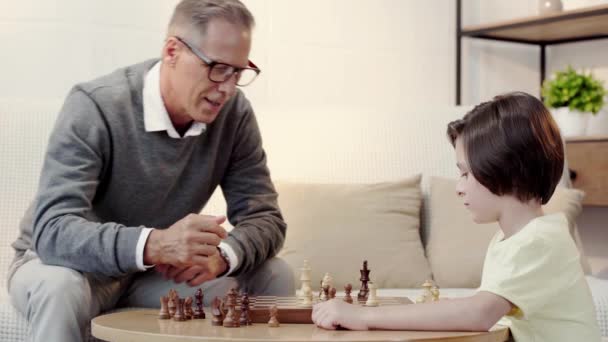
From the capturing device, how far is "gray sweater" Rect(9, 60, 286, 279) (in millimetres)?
1879

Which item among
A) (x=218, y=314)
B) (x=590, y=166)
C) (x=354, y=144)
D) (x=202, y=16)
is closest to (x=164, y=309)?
(x=218, y=314)

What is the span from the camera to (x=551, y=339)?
5.16 feet

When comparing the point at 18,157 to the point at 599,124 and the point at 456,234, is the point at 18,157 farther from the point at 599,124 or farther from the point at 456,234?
the point at 599,124

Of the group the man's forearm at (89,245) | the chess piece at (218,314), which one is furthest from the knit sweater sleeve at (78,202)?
the chess piece at (218,314)

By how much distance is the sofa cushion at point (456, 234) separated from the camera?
2.63m

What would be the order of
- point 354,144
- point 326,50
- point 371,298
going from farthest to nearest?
point 326,50
point 354,144
point 371,298

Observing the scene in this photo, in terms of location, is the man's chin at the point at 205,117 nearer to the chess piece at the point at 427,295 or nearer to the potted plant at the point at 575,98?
the chess piece at the point at 427,295

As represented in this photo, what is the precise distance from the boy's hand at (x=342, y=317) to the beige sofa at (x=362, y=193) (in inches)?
36.2

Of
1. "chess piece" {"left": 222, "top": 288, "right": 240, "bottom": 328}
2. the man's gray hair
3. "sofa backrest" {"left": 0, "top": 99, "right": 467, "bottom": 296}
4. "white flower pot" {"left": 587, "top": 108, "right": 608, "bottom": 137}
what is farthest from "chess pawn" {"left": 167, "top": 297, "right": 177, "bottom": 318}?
"white flower pot" {"left": 587, "top": 108, "right": 608, "bottom": 137}

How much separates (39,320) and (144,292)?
0.33 m

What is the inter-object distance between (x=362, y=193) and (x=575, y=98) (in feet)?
4.25

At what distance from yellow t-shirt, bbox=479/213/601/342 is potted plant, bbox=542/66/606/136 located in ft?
6.97

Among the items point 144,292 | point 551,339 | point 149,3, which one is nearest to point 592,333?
point 551,339

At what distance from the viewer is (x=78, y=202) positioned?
193 cm
